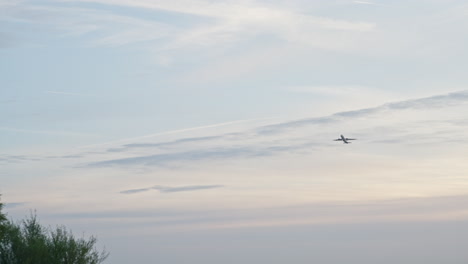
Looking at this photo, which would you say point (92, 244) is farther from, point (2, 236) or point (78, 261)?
point (2, 236)

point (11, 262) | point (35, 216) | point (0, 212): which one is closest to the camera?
point (0, 212)

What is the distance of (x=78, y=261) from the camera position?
311 feet

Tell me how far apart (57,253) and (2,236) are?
27.4ft

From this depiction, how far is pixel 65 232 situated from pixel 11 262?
7.40m

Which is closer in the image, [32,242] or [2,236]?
[2,236]

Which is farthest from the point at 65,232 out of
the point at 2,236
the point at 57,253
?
the point at 2,236

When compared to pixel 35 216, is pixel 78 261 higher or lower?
lower

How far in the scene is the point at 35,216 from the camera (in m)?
99.2

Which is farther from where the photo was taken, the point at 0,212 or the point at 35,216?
the point at 35,216

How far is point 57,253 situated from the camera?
9388 centimetres

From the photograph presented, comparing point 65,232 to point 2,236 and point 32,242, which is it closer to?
point 32,242

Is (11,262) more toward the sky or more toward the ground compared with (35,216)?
more toward the ground

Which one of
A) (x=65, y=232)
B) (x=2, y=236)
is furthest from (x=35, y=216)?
(x=2, y=236)

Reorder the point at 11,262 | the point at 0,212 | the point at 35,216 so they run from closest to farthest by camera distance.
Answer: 1. the point at 0,212
2. the point at 11,262
3. the point at 35,216
